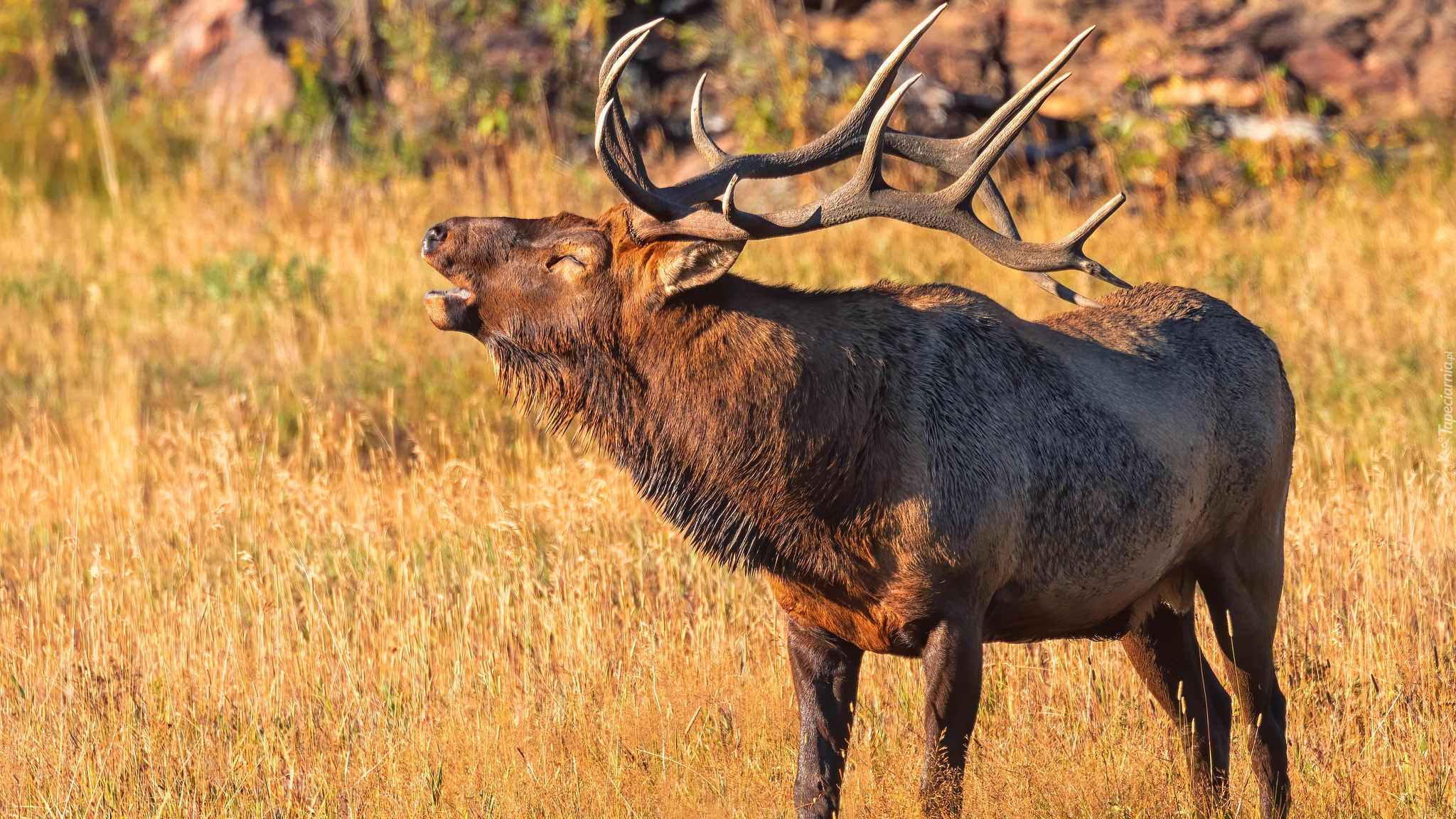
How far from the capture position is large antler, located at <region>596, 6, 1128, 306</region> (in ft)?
14.2

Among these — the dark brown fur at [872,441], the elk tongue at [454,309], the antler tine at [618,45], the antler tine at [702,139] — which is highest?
the antler tine at [618,45]

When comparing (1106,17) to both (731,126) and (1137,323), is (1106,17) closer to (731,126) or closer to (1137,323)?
(731,126)

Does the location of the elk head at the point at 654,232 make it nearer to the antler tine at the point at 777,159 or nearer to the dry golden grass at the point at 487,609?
the antler tine at the point at 777,159

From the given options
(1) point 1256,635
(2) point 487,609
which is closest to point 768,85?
(2) point 487,609

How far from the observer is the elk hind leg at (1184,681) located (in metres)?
5.20

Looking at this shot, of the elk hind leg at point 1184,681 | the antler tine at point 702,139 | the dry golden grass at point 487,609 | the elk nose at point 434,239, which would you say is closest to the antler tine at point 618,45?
the antler tine at point 702,139

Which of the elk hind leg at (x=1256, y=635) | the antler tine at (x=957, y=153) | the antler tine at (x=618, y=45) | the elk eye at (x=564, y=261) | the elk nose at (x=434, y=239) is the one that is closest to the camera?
the antler tine at (x=618, y=45)

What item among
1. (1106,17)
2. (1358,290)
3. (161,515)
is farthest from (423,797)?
(1106,17)

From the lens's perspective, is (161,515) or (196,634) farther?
(161,515)

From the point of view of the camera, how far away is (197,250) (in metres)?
12.4

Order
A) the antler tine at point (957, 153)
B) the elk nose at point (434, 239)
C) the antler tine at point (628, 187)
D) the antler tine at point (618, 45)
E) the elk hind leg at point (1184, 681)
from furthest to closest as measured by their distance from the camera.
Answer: the elk hind leg at point (1184, 681) → the antler tine at point (957, 153) → the elk nose at point (434, 239) → the antler tine at point (618, 45) → the antler tine at point (628, 187)

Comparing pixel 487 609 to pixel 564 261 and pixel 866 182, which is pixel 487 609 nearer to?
pixel 564 261

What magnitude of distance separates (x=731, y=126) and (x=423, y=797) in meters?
9.02

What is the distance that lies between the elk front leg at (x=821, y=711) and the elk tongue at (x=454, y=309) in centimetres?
133
